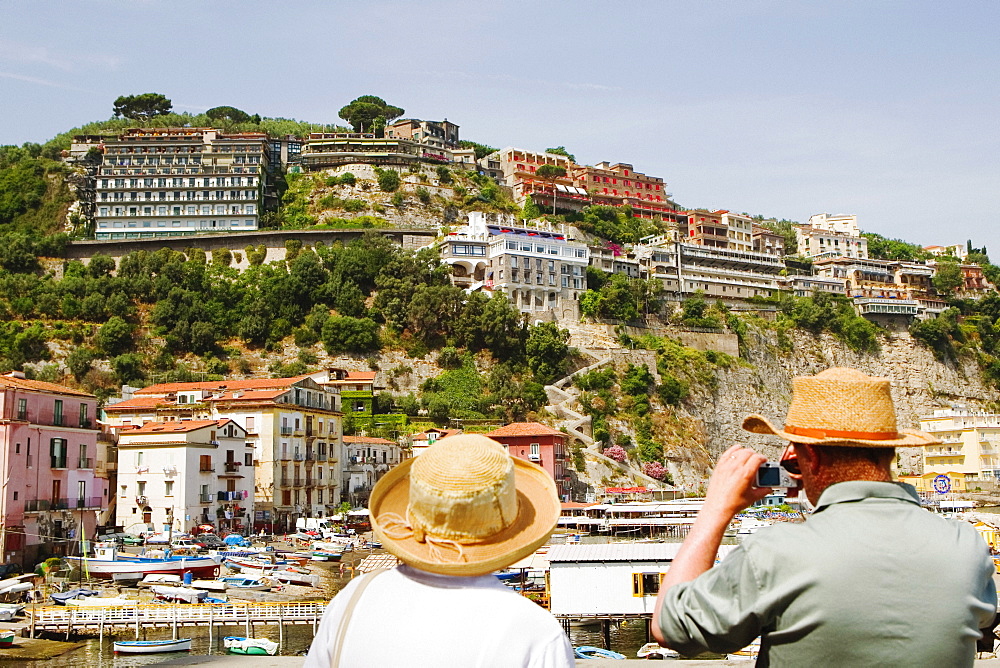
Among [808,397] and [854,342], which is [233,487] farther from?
[854,342]

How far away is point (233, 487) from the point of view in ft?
131

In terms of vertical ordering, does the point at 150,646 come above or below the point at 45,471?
below

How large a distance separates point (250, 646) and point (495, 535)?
19.8 m

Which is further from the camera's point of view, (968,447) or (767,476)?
(968,447)

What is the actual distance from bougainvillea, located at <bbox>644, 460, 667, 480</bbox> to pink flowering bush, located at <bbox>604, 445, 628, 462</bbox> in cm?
29

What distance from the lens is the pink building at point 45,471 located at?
97.7ft

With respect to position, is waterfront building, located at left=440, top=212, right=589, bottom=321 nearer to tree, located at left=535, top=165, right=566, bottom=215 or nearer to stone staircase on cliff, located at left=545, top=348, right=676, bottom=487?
stone staircase on cliff, located at left=545, top=348, right=676, bottom=487

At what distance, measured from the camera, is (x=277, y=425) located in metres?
43.0

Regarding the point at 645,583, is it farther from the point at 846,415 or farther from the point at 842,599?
the point at 842,599

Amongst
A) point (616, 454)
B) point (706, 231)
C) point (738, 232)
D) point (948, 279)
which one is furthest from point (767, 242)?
point (616, 454)

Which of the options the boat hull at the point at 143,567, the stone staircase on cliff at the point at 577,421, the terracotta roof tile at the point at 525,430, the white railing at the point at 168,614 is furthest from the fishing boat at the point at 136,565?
the stone staircase on cliff at the point at 577,421

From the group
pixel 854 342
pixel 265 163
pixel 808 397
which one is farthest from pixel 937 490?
pixel 808 397

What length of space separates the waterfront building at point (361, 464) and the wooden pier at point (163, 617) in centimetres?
2473

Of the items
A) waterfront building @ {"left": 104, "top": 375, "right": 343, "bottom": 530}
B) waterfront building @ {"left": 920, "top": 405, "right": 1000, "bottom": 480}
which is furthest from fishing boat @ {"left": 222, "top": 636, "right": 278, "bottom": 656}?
waterfront building @ {"left": 920, "top": 405, "right": 1000, "bottom": 480}
